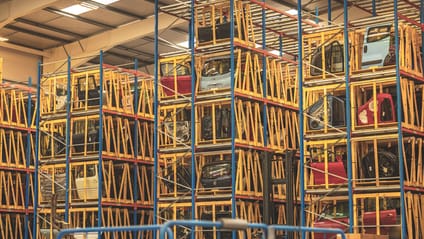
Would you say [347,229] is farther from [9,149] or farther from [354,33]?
[9,149]

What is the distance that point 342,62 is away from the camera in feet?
91.9

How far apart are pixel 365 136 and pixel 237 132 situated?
5.01 meters

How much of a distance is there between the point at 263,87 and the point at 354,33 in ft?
15.5

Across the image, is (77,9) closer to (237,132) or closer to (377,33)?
(237,132)

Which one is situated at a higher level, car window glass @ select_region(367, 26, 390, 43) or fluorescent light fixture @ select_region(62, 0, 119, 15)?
fluorescent light fixture @ select_region(62, 0, 119, 15)

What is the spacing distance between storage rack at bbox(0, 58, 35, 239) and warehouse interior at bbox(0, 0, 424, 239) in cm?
7

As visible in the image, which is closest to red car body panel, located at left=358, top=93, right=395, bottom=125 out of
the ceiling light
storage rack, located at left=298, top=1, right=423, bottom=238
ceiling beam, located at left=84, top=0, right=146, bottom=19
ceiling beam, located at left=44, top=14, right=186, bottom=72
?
storage rack, located at left=298, top=1, right=423, bottom=238

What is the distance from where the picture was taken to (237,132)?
2970 cm

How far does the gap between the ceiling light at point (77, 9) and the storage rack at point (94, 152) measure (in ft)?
22.9

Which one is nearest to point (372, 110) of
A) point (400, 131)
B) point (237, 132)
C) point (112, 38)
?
point (400, 131)

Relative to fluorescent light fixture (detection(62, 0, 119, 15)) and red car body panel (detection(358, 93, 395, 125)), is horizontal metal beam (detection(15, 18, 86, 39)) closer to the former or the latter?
fluorescent light fixture (detection(62, 0, 119, 15))

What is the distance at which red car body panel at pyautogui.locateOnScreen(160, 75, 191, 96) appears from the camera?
31344 mm

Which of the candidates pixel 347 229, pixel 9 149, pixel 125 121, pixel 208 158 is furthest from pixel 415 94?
pixel 9 149

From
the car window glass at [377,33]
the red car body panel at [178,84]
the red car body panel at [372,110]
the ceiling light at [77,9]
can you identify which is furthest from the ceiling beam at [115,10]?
the red car body panel at [372,110]
